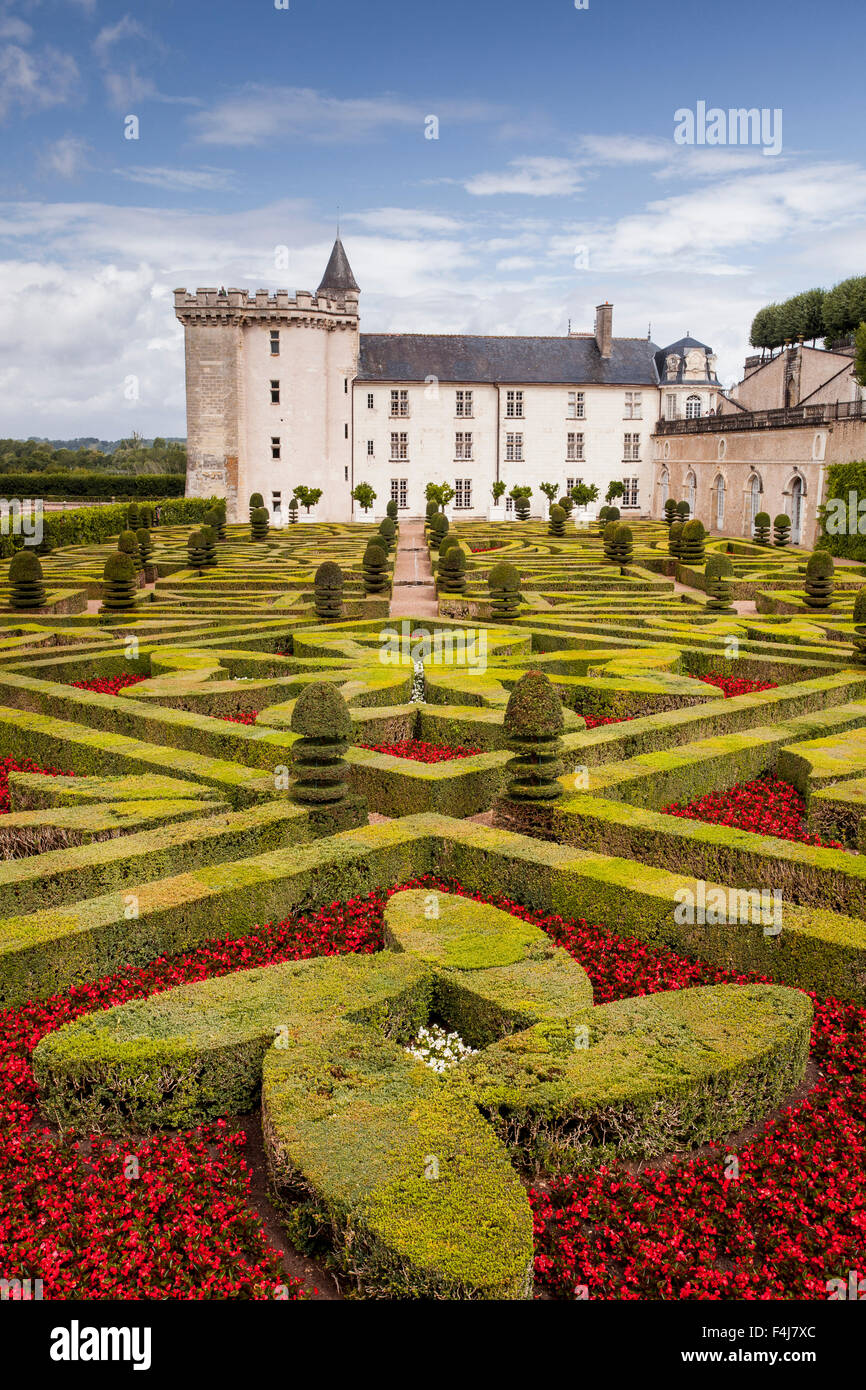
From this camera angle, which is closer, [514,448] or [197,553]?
[197,553]

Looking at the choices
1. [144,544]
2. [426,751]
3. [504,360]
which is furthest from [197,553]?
[504,360]

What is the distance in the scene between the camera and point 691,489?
168ft

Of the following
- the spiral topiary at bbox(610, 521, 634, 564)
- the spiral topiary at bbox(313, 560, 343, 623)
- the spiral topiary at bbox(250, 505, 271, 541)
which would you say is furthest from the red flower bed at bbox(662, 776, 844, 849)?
the spiral topiary at bbox(250, 505, 271, 541)

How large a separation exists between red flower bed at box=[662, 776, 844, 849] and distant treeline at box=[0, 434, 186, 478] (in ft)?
184

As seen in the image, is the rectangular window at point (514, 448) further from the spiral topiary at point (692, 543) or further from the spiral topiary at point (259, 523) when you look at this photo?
the spiral topiary at point (692, 543)

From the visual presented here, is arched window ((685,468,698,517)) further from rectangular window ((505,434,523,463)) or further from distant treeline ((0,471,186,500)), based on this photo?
distant treeline ((0,471,186,500))

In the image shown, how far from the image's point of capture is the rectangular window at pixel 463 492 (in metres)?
56.7

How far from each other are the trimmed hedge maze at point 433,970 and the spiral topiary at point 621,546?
46.5 feet

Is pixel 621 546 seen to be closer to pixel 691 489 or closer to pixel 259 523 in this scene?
pixel 259 523

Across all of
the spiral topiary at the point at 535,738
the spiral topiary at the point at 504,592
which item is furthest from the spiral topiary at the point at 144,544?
the spiral topiary at the point at 535,738

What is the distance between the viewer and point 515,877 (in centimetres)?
852

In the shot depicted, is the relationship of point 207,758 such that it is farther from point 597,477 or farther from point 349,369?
point 597,477

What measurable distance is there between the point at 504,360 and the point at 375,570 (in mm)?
38077
